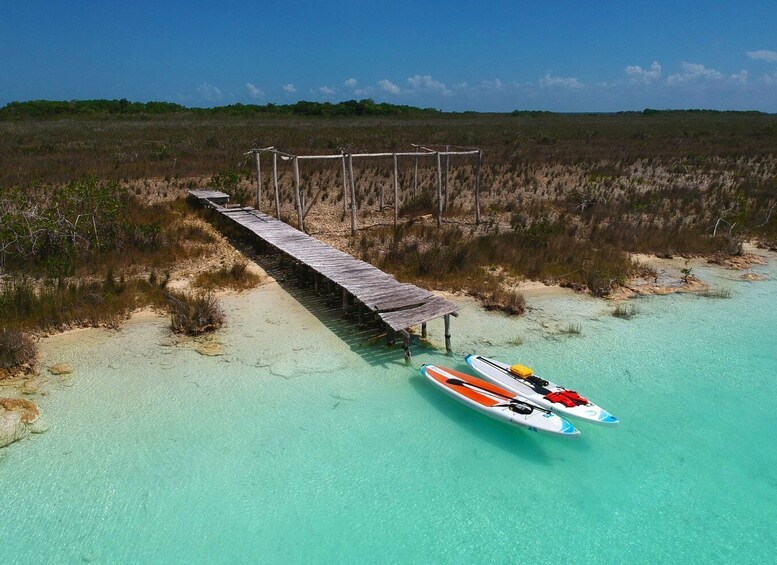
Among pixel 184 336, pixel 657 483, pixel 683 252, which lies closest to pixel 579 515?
pixel 657 483

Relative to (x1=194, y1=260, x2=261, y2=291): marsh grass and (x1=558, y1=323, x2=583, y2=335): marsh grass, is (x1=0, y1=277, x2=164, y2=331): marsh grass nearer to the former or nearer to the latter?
(x1=194, y1=260, x2=261, y2=291): marsh grass

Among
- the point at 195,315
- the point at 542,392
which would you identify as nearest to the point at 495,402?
the point at 542,392

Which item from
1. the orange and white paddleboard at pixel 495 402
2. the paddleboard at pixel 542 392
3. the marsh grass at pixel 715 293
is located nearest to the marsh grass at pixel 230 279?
the orange and white paddleboard at pixel 495 402

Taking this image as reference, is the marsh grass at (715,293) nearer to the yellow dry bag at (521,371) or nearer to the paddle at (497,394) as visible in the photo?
the yellow dry bag at (521,371)

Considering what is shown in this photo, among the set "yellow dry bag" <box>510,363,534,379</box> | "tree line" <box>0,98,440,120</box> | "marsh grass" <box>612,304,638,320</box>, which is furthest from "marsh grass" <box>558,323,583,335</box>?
"tree line" <box>0,98,440,120</box>

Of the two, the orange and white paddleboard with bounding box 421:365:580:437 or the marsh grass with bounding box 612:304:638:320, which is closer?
the orange and white paddleboard with bounding box 421:365:580:437

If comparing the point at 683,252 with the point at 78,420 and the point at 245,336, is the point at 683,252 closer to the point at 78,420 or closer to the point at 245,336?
the point at 245,336

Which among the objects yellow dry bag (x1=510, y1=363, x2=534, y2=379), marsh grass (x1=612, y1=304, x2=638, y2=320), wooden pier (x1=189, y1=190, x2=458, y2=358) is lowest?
marsh grass (x1=612, y1=304, x2=638, y2=320)
